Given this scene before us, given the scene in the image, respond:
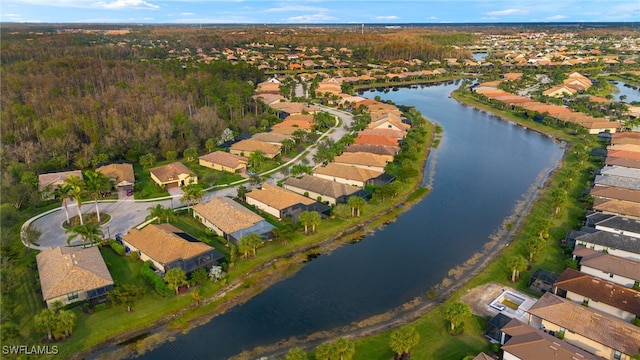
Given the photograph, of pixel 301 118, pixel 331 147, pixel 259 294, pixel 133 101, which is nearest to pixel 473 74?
pixel 301 118

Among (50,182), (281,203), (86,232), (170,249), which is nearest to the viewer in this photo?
(170,249)

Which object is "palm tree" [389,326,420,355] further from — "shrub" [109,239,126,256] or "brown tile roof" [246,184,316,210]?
"shrub" [109,239,126,256]

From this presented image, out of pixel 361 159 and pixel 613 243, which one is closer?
pixel 613 243

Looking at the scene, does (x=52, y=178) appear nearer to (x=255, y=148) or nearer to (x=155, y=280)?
(x=255, y=148)

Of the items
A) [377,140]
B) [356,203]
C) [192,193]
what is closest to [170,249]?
[192,193]

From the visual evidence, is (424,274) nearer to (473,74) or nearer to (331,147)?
(331,147)
